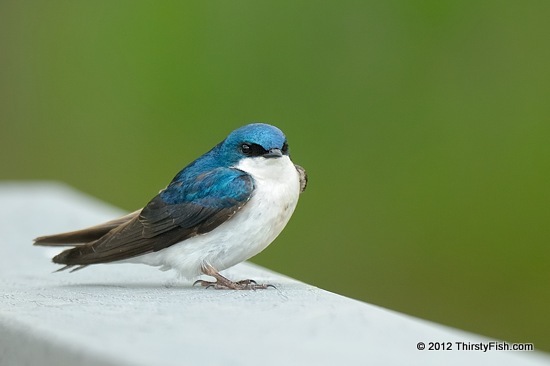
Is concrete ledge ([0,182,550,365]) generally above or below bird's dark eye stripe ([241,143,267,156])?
below

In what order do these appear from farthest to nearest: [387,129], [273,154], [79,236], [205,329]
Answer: [387,129] < [79,236] < [273,154] < [205,329]

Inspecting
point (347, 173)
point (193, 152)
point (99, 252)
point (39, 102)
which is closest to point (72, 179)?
point (39, 102)

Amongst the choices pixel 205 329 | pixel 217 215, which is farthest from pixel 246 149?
pixel 205 329

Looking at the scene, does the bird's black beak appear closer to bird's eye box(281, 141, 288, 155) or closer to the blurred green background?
bird's eye box(281, 141, 288, 155)

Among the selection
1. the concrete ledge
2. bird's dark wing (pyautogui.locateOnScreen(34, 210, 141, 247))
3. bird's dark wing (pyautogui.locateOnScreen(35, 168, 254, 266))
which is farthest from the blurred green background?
the concrete ledge

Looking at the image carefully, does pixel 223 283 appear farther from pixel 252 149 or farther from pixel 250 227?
pixel 252 149

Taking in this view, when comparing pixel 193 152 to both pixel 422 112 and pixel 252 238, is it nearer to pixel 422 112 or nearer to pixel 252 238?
pixel 422 112
